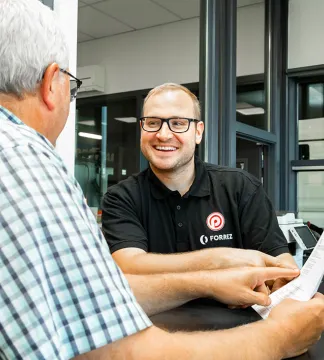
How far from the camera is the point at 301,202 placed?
12.8 ft

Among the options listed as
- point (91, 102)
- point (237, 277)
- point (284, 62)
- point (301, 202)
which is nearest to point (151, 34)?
point (91, 102)

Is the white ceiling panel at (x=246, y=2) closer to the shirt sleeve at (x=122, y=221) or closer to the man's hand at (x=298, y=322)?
the shirt sleeve at (x=122, y=221)

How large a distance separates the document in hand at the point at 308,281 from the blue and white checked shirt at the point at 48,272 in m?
0.44

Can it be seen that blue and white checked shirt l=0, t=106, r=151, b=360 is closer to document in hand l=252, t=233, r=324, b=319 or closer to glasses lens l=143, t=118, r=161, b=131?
document in hand l=252, t=233, r=324, b=319

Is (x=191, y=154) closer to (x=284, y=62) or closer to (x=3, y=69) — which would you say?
(x=3, y=69)

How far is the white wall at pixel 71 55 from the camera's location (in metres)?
1.84

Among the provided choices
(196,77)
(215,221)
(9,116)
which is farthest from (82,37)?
(9,116)

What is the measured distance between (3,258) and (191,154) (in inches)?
48.3

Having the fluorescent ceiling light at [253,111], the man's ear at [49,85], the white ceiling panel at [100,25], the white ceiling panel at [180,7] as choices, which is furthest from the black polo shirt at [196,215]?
the white ceiling panel at [100,25]

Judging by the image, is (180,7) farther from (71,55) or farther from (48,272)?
(48,272)

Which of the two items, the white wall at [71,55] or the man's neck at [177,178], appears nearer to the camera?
the man's neck at [177,178]

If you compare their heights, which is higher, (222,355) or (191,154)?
(191,154)

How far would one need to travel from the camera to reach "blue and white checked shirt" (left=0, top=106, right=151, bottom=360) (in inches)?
19.8

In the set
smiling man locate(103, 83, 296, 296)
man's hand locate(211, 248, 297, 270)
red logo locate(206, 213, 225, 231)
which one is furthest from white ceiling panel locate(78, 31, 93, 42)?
man's hand locate(211, 248, 297, 270)
